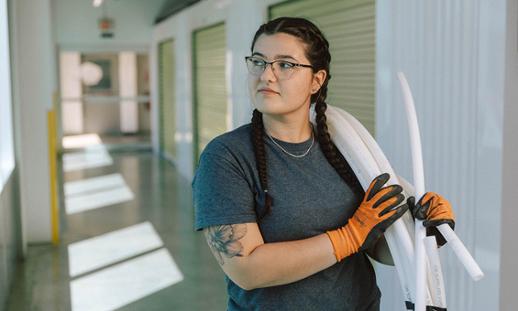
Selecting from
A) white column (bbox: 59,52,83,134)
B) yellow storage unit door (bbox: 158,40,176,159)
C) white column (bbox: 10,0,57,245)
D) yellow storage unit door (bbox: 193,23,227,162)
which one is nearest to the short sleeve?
A: white column (bbox: 10,0,57,245)

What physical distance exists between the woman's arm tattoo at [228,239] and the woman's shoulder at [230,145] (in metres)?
0.22

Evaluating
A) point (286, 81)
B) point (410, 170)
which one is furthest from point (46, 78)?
point (286, 81)

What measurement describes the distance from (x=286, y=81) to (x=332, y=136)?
30 centimetres

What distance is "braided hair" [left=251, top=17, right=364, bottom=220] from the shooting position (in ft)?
7.54

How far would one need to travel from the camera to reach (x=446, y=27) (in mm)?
3734

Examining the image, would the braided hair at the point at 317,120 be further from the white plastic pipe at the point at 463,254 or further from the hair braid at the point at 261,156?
the white plastic pipe at the point at 463,254

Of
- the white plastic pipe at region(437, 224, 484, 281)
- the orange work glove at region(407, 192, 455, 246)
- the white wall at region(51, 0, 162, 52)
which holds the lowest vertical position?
the white plastic pipe at region(437, 224, 484, 281)

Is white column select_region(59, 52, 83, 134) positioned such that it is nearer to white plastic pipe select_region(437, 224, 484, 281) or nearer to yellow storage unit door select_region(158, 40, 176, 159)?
yellow storage unit door select_region(158, 40, 176, 159)

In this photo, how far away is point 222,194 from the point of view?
7.29 feet

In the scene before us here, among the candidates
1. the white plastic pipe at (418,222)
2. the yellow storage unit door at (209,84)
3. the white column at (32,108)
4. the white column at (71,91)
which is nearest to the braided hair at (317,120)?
the white plastic pipe at (418,222)

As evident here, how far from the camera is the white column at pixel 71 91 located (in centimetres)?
1908

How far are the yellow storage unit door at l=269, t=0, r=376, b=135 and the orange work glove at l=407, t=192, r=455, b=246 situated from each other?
2.88 m

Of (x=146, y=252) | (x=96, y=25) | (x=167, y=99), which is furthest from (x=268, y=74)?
(x=96, y=25)

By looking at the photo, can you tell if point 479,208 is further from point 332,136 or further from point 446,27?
point 332,136
